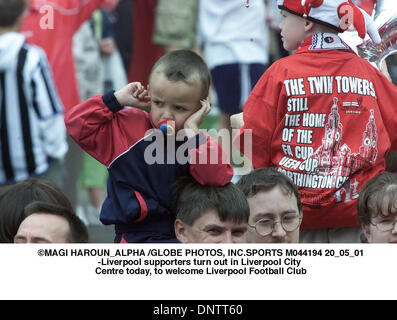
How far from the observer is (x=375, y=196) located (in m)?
4.33

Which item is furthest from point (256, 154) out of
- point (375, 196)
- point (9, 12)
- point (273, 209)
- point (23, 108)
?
point (9, 12)

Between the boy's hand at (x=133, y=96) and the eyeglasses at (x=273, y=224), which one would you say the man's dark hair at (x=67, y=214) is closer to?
the boy's hand at (x=133, y=96)

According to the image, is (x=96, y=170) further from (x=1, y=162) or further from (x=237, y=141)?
(x=237, y=141)

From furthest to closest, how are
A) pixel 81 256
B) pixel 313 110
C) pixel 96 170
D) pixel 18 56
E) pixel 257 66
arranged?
pixel 96 170, pixel 257 66, pixel 18 56, pixel 313 110, pixel 81 256

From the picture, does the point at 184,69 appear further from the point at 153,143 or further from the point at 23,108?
the point at 23,108

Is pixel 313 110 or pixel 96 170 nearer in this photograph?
pixel 313 110

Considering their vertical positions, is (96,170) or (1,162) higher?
(1,162)

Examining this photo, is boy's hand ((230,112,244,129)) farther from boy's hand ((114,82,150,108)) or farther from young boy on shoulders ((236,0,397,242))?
boy's hand ((114,82,150,108))

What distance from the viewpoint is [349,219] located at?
454cm

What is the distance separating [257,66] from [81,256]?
3690 millimetres

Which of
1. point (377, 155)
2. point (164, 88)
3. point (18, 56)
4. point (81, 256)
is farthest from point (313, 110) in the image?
point (18, 56)

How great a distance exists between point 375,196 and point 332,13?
2.64 ft

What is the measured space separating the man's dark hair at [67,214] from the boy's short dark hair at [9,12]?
1.89 m

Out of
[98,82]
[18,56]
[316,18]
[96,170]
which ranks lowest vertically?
[96,170]
